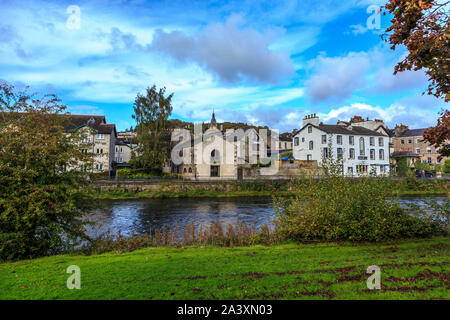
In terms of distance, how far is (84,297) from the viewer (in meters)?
6.06

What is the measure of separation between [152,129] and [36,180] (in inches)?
1735

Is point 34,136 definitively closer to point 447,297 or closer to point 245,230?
point 245,230

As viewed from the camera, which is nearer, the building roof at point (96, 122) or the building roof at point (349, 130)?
the building roof at point (349, 130)

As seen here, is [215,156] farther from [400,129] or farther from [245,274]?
[400,129]

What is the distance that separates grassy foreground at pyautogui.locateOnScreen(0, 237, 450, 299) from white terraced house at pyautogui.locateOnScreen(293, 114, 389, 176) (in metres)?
46.2

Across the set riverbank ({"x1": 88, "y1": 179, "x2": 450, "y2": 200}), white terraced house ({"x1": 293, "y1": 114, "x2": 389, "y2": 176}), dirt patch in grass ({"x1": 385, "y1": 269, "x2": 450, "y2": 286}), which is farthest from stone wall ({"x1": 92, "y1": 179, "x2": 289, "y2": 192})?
dirt patch in grass ({"x1": 385, "y1": 269, "x2": 450, "y2": 286})

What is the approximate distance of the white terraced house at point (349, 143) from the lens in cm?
5441

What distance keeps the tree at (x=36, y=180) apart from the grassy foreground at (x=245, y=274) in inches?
48.1

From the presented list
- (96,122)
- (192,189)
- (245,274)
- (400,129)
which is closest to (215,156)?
(192,189)

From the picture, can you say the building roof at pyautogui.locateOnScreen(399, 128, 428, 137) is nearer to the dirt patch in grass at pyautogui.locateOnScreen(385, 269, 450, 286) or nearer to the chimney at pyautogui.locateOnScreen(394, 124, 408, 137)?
the chimney at pyautogui.locateOnScreen(394, 124, 408, 137)

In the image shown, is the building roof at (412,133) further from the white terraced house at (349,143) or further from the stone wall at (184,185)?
the stone wall at (184,185)

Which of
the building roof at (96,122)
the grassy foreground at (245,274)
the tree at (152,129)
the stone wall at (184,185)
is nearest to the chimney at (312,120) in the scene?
the stone wall at (184,185)

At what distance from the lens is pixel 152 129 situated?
5400 cm
